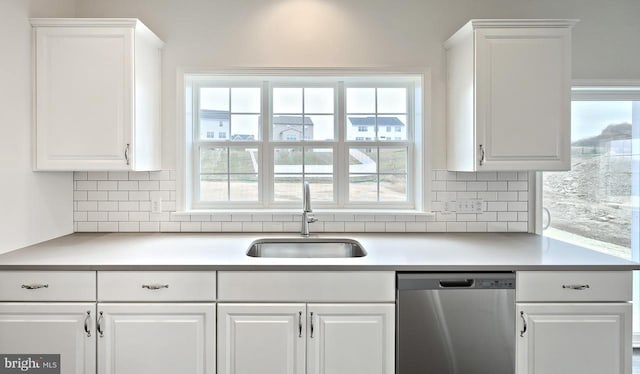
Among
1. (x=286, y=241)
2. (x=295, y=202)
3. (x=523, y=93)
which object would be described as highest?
(x=523, y=93)

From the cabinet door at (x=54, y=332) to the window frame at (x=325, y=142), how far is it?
97 cm

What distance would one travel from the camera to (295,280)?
2.08 meters

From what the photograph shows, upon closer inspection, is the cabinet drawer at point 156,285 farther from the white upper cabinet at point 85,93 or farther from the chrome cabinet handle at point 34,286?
the white upper cabinet at point 85,93

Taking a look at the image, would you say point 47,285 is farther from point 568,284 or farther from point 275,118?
point 568,284

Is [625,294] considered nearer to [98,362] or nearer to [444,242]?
[444,242]

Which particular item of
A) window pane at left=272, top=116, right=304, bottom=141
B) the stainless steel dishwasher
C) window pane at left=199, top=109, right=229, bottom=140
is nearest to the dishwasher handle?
the stainless steel dishwasher

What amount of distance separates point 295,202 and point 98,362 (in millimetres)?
1532

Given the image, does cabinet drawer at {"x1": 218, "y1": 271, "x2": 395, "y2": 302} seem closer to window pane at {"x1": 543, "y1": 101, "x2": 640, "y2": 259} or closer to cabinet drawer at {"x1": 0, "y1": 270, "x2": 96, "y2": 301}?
cabinet drawer at {"x1": 0, "y1": 270, "x2": 96, "y2": 301}

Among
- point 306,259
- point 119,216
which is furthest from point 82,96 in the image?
point 306,259

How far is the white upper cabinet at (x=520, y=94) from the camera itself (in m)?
2.44

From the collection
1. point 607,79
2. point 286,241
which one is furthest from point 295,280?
point 607,79

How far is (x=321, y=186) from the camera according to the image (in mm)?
3057

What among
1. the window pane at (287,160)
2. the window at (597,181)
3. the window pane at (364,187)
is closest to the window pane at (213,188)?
the window pane at (287,160)

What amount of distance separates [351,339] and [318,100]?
171 centimetres
